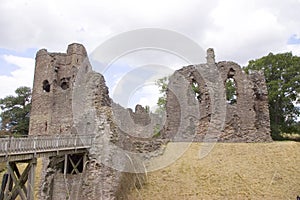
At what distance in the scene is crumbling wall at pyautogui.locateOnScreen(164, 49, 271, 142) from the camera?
20.7 m

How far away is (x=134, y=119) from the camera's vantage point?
28766mm

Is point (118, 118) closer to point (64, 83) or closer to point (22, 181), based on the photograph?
point (22, 181)

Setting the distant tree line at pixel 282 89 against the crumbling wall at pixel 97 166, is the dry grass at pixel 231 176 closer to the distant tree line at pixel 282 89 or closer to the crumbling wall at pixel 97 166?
the crumbling wall at pixel 97 166

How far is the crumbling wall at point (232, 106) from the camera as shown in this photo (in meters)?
20.7

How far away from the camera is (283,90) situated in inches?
1093

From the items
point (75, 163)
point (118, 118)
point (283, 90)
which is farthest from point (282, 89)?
point (75, 163)

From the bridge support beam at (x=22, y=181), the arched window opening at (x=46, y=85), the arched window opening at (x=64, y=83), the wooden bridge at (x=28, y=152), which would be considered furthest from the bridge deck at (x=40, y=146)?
the arched window opening at (x=64, y=83)

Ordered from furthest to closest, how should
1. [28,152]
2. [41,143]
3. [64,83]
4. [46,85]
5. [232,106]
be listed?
[64,83] → [46,85] → [232,106] → [41,143] → [28,152]

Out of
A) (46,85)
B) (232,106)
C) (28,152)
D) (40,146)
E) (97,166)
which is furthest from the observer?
(46,85)

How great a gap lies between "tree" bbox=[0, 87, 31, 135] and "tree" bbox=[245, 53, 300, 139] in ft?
95.2

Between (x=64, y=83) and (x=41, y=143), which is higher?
(x=64, y=83)

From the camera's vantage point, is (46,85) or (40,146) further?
(46,85)

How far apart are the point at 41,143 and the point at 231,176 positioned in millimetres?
8257

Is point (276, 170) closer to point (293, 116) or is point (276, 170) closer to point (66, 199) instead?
point (66, 199)
